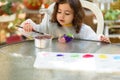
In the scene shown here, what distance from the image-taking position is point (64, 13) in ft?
5.23

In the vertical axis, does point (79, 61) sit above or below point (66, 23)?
below

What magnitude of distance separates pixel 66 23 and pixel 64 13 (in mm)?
86

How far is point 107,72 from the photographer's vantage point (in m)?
1.05

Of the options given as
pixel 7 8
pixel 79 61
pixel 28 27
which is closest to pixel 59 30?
pixel 28 27

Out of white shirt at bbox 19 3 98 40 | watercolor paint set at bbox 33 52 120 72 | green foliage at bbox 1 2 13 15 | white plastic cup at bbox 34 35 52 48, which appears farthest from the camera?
green foliage at bbox 1 2 13 15

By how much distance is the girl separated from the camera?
1.59m

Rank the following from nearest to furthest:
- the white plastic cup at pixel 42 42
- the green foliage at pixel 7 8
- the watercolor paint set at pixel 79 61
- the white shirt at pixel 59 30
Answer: the watercolor paint set at pixel 79 61
the white plastic cup at pixel 42 42
the white shirt at pixel 59 30
the green foliage at pixel 7 8

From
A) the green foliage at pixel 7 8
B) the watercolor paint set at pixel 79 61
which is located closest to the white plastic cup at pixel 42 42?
the watercolor paint set at pixel 79 61

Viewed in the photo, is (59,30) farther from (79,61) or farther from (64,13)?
(79,61)

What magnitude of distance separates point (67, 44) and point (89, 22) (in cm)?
128

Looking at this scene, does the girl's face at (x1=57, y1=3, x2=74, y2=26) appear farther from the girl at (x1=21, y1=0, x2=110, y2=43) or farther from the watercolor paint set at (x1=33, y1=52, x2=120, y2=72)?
the watercolor paint set at (x1=33, y1=52, x2=120, y2=72)

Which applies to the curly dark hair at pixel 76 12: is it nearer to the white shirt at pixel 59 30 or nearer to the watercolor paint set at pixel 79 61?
the white shirt at pixel 59 30

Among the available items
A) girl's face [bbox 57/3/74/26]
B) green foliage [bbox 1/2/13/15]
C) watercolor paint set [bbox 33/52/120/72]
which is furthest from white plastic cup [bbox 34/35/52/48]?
green foliage [bbox 1/2/13/15]

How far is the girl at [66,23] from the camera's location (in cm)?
159
